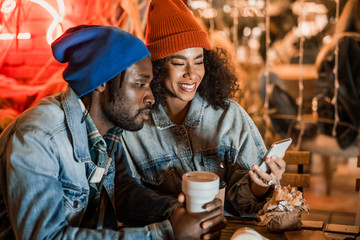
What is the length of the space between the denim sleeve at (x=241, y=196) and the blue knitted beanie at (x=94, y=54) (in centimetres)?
85

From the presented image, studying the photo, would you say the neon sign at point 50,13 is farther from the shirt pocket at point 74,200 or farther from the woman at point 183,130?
the shirt pocket at point 74,200

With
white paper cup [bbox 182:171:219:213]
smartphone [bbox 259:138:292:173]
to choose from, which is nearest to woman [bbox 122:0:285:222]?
smartphone [bbox 259:138:292:173]

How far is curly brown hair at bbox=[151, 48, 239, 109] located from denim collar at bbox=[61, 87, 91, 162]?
2.59 feet

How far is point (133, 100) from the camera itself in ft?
5.05

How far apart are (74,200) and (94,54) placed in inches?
22.4

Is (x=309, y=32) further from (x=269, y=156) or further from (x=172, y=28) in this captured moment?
(x=269, y=156)

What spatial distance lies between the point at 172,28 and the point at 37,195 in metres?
1.21

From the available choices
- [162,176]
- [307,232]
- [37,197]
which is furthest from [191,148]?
[37,197]

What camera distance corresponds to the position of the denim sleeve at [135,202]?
1.72m

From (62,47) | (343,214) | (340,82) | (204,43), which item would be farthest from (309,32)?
(62,47)

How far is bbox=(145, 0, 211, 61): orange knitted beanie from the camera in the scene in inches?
80.4

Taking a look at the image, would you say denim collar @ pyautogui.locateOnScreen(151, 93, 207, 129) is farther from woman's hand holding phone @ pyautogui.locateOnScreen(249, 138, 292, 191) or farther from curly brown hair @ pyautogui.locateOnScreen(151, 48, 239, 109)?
woman's hand holding phone @ pyautogui.locateOnScreen(249, 138, 292, 191)

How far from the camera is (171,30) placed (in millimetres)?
2055

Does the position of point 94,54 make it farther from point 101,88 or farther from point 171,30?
point 171,30
